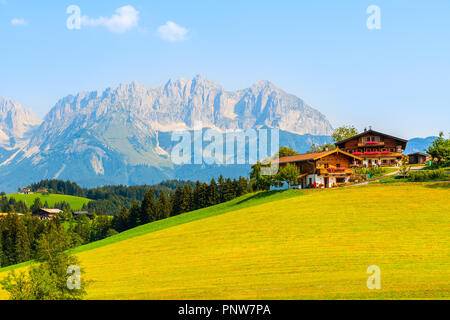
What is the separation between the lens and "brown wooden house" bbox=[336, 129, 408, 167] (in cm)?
11556

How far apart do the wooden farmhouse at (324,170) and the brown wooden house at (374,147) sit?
25554 millimetres

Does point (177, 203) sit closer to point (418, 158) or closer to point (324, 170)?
point (324, 170)

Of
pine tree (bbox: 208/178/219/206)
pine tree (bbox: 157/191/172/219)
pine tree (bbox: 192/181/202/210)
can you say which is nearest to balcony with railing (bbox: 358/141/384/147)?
pine tree (bbox: 208/178/219/206)

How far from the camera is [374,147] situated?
117m

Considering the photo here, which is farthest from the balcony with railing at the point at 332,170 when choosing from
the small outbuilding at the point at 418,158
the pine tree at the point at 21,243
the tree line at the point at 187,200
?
the pine tree at the point at 21,243

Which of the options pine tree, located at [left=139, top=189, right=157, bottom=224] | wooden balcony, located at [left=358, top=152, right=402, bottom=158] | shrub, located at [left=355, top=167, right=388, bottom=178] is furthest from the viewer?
pine tree, located at [left=139, top=189, right=157, bottom=224]

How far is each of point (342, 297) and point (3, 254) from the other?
114 m

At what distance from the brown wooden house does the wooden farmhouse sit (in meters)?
25.6

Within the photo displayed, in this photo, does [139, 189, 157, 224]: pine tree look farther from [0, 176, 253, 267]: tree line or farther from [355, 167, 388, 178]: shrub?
[355, 167, 388, 178]: shrub

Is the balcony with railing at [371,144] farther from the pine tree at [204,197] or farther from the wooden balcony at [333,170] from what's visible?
the pine tree at [204,197]

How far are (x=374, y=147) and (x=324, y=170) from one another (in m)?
36.4

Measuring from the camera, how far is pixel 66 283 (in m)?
27.2

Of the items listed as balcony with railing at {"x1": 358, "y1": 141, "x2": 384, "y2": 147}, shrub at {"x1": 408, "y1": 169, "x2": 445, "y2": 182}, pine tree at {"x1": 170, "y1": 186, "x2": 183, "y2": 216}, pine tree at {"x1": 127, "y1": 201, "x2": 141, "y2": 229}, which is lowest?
pine tree at {"x1": 127, "y1": 201, "x2": 141, "y2": 229}

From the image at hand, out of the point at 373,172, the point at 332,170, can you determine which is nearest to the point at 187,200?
the point at 332,170
